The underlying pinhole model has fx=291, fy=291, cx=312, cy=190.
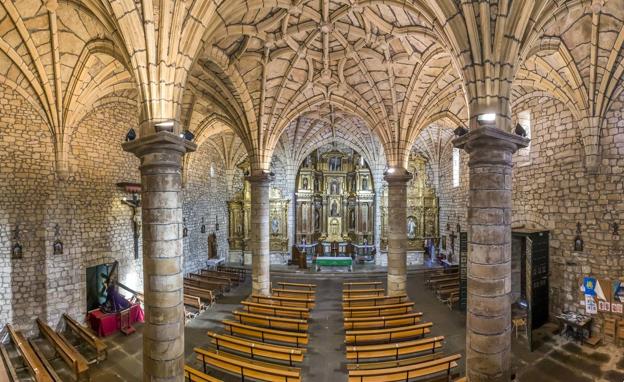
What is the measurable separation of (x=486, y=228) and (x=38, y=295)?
40.8ft

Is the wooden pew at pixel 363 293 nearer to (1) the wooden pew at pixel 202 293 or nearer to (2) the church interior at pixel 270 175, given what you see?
(2) the church interior at pixel 270 175

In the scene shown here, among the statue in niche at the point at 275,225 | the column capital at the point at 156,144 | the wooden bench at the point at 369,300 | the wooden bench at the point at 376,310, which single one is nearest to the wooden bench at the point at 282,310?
the wooden bench at the point at 376,310

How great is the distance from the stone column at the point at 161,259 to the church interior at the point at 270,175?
0.12 ft

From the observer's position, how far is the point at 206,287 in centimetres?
1347

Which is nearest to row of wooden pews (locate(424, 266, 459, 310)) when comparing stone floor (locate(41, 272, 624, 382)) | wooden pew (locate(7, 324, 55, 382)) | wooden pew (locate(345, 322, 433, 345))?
stone floor (locate(41, 272, 624, 382))

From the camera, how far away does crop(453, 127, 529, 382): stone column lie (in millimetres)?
5051

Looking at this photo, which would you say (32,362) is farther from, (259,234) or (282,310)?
(259,234)

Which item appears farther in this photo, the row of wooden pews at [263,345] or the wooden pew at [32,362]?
the row of wooden pews at [263,345]

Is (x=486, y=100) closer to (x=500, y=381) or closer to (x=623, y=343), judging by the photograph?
(x=500, y=381)

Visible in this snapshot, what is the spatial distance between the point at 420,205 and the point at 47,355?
1969 cm

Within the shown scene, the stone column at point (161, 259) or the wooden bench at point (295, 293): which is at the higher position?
the stone column at point (161, 259)

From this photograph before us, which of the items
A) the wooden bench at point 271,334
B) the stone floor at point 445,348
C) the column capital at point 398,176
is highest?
the column capital at point 398,176

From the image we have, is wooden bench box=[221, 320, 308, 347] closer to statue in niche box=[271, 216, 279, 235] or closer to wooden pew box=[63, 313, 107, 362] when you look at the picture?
wooden pew box=[63, 313, 107, 362]

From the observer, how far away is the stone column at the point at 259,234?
477 inches
